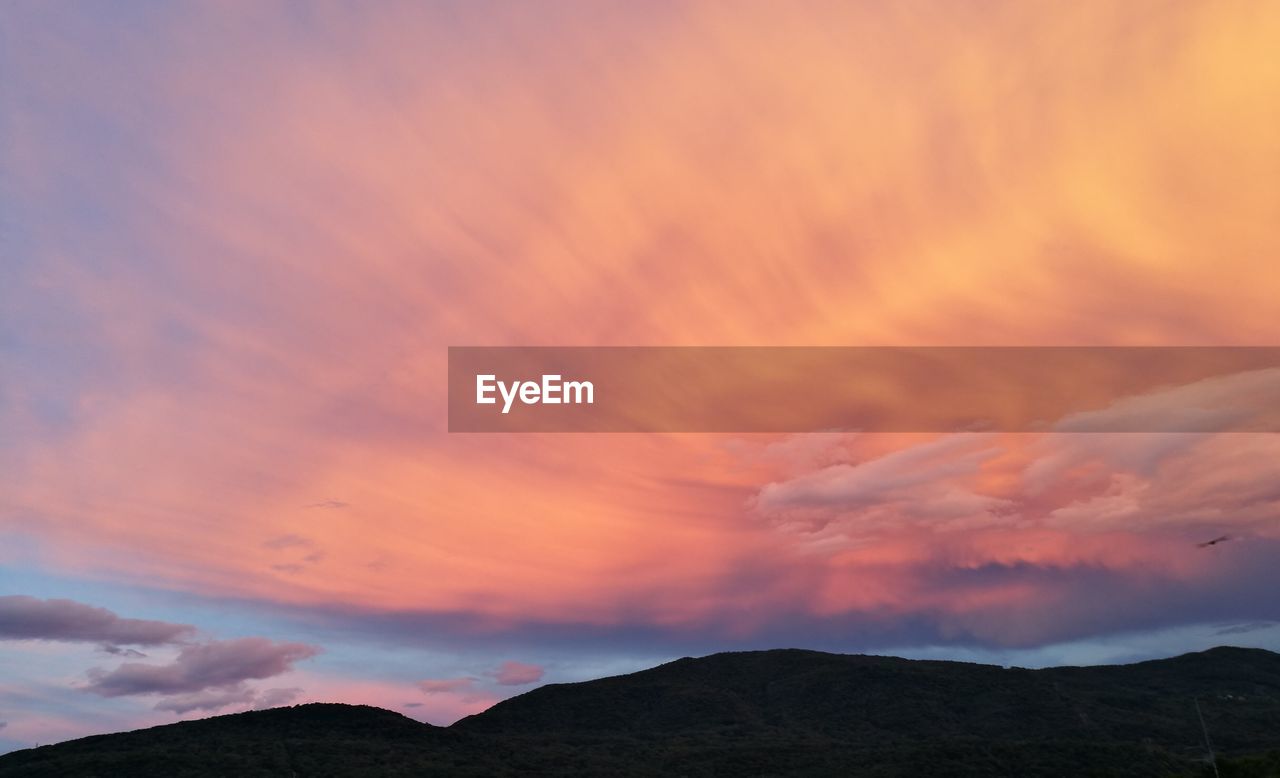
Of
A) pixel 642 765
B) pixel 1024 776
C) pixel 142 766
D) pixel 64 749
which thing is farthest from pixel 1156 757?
pixel 64 749

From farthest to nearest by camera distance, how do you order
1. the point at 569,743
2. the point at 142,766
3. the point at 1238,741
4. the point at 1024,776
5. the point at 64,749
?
the point at 569,743 → the point at 1238,741 → the point at 64,749 → the point at 1024,776 → the point at 142,766

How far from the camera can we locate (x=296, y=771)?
124875 millimetres

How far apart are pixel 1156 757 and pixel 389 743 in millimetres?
119885

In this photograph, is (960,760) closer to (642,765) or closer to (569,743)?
(642,765)

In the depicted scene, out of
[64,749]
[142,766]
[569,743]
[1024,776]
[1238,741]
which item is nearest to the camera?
[142,766]

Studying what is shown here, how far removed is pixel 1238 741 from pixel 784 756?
8706cm

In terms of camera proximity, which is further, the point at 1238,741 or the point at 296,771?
the point at 1238,741

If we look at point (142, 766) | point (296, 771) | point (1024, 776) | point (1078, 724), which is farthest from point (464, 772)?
point (1078, 724)

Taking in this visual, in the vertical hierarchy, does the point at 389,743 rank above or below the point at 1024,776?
above

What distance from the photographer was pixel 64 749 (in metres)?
146

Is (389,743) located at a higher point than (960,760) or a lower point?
higher

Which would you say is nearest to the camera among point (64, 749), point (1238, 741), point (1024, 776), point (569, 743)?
point (1024, 776)

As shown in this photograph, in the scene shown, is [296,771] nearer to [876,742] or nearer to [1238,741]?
[876,742]

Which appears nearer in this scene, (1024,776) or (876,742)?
(1024,776)
